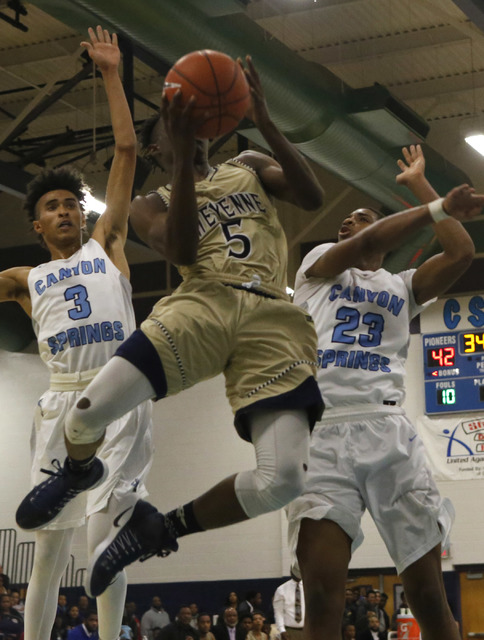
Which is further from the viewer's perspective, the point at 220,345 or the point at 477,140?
the point at 477,140

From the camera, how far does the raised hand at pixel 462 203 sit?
4391mm

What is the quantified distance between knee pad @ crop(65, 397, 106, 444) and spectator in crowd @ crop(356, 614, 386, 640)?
1186 centimetres

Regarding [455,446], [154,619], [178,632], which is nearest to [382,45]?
[455,446]

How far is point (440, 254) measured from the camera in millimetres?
5363

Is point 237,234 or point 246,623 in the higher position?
point 237,234

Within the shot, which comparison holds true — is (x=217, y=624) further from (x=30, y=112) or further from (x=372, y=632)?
(x=30, y=112)

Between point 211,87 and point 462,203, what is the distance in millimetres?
1272

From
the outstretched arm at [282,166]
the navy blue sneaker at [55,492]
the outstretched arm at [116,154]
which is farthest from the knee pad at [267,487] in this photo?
the outstretched arm at [116,154]

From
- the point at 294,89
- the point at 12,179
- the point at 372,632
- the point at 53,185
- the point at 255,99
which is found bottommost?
the point at 372,632

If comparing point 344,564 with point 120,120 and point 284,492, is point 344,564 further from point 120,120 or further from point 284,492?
point 120,120

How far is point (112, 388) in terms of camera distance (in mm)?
3928

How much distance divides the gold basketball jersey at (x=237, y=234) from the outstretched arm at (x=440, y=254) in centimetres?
122

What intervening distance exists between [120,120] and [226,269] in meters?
1.84

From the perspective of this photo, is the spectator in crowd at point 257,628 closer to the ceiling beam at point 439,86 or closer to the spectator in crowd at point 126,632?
the spectator in crowd at point 126,632
